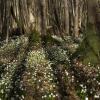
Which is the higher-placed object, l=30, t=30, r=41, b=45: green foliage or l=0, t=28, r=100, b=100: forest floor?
l=0, t=28, r=100, b=100: forest floor

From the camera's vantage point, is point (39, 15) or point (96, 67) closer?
point (96, 67)

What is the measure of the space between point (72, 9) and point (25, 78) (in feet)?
66.3

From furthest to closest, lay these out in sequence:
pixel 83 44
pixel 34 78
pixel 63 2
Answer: pixel 63 2 < pixel 83 44 < pixel 34 78

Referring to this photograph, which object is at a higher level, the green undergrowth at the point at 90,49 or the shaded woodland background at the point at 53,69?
the green undergrowth at the point at 90,49

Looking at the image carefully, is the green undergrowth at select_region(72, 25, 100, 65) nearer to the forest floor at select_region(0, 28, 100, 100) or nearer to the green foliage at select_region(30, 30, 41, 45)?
the forest floor at select_region(0, 28, 100, 100)

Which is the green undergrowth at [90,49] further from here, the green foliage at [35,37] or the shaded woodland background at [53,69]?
the green foliage at [35,37]

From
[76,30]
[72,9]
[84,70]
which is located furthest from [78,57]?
[72,9]

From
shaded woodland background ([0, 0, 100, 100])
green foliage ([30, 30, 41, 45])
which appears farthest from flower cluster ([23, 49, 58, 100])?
green foliage ([30, 30, 41, 45])

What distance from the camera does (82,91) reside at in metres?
11.1

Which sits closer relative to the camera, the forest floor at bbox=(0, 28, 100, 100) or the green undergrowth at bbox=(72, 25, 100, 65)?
the forest floor at bbox=(0, 28, 100, 100)

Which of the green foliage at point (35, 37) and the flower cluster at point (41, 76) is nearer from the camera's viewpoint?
the flower cluster at point (41, 76)

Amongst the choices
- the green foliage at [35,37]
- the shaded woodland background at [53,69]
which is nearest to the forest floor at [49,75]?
the shaded woodland background at [53,69]

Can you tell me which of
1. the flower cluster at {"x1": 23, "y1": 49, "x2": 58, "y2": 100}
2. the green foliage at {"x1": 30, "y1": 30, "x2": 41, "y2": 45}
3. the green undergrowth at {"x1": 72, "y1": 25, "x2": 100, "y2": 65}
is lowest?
the green foliage at {"x1": 30, "y1": 30, "x2": 41, "y2": 45}

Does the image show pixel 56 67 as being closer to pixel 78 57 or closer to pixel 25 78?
pixel 78 57
